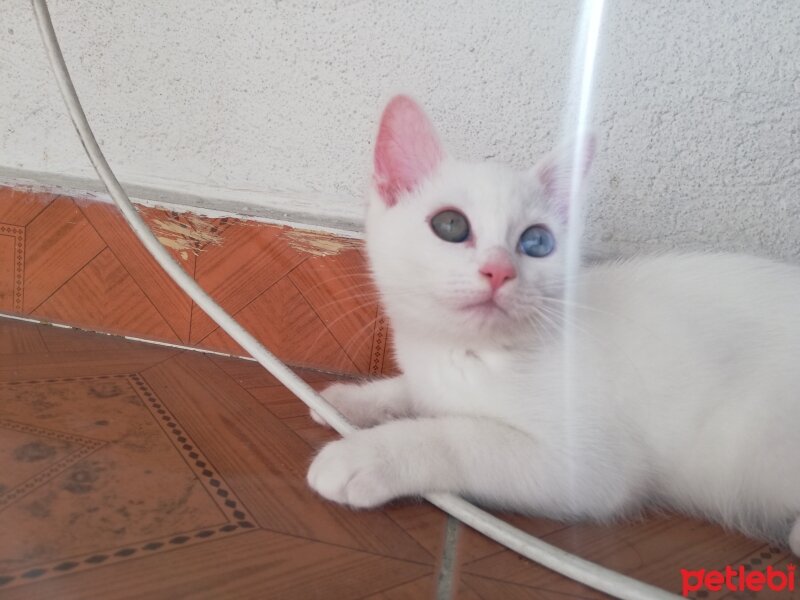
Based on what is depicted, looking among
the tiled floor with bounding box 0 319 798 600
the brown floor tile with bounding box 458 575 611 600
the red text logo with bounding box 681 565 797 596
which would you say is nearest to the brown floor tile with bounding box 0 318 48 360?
the tiled floor with bounding box 0 319 798 600

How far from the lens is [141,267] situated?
1.24 metres

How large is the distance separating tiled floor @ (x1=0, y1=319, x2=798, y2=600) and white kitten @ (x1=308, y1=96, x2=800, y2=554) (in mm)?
46

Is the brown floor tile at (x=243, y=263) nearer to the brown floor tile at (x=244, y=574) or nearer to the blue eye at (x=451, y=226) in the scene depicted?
the blue eye at (x=451, y=226)

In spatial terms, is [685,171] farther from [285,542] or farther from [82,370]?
[82,370]

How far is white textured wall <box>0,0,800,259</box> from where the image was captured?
101cm

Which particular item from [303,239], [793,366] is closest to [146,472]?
[303,239]

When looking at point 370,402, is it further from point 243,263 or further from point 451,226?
point 243,263

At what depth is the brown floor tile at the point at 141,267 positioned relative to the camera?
123 centimetres

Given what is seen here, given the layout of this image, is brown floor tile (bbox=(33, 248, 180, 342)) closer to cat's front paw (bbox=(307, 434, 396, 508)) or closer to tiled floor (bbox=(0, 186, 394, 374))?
tiled floor (bbox=(0, 186, 394, 374))

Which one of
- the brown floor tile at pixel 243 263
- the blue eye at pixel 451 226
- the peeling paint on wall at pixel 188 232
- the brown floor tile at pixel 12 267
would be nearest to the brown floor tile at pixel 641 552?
the blue eye at pixel 451 226

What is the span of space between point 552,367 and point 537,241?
162 millimetres

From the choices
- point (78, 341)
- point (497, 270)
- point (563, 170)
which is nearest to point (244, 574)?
point (497, 270)

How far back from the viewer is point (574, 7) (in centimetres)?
104

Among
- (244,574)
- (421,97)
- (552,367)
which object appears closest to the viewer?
(244,574)
